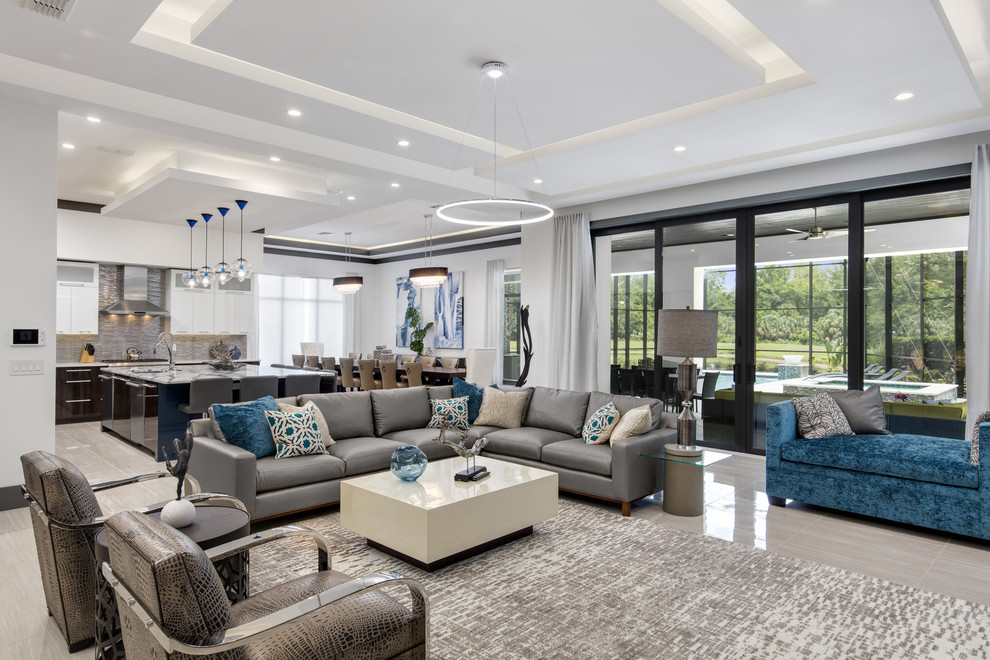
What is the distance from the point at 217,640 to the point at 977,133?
596 centimetres

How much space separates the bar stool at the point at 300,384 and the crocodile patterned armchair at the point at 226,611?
446 centimetres

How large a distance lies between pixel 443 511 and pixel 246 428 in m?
1.77

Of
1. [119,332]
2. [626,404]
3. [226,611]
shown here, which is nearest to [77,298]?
A: [119,332]

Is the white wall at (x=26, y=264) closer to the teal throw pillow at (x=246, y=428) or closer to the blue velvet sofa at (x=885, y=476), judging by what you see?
Result: the teal throw pillow at (x=246, y=428)

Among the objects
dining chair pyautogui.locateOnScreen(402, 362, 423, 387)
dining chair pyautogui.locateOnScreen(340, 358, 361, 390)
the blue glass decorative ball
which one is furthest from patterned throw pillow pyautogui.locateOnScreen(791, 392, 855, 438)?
dining chair pyautogui.locateOnScreen(340, 358, 361, 390)

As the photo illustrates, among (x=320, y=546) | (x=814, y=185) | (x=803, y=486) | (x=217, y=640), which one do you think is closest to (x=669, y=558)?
(x=803, y=486)

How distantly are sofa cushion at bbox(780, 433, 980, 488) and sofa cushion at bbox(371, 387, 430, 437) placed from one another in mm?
2998

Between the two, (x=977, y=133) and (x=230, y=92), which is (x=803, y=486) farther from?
(x=230, y=92)

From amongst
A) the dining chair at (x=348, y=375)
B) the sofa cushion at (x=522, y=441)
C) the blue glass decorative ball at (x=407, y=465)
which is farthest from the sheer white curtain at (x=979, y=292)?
the dining chair at (x=348, y=375)

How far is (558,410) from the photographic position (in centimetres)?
521

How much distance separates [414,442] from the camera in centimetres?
477

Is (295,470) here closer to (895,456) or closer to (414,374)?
(895,456)

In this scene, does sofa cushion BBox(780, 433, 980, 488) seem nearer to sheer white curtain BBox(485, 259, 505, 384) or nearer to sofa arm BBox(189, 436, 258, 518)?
sofa arm BBox(189, 436, 258, 518)

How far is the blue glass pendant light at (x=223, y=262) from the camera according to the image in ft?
22.8
